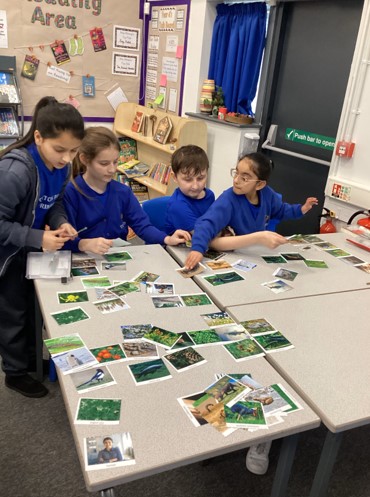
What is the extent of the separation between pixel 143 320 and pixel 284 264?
2.74ft

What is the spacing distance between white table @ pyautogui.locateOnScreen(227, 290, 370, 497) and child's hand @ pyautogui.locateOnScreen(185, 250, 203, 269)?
1.17ft

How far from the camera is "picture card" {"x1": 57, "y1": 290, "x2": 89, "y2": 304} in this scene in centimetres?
150

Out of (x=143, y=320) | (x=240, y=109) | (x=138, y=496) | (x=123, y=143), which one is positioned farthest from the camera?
(x=123, y=143)

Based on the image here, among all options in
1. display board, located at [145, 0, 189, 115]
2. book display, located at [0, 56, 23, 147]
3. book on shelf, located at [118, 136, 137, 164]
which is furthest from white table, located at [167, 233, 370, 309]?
book on shelf, located at [118, 136, 137, 164]

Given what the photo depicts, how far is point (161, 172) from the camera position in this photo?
4250 millimetres

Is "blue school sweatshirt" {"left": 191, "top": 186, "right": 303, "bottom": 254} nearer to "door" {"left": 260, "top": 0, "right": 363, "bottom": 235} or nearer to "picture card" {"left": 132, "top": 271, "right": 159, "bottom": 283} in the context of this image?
"picture card" {"left": 132, "top": 271, "right": 159, "bottom": 283}

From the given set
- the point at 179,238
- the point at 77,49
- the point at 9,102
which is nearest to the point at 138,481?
the point at 179,238

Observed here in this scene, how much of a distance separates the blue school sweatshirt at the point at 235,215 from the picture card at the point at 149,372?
79 cm

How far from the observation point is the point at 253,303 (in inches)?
63.0

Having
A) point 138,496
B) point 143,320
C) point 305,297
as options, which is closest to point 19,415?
point 138,496

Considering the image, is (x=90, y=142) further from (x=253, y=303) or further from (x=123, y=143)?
(x=123, y=143)

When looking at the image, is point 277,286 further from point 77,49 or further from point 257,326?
point 77,49

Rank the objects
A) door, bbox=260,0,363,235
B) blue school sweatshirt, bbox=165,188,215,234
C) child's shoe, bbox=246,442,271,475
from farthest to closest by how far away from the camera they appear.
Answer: door, bbox=260,0,363,235, blue school sweatshirt, bbox=165,188,215,234, child's shoe, bbox=246,442,271,475

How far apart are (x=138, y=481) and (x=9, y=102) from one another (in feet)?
11.5
